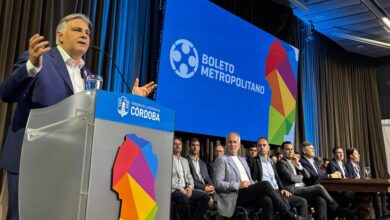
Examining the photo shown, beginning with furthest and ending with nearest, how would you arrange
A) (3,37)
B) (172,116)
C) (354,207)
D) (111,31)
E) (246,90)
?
(246,90) → (354,207) → (111,31) → (3,37) → (172,116)

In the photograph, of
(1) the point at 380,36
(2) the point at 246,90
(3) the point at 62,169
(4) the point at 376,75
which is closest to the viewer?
(3) the point at 62,169

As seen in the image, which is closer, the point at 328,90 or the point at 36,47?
the point at 36,47

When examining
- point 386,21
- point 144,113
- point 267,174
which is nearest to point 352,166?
point 267,174

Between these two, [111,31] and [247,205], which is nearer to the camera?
[247,205]

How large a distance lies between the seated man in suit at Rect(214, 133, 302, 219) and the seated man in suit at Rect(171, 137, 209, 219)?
0.66ft

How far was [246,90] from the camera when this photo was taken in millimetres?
5133

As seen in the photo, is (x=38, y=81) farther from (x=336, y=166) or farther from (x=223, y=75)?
(x=336, y=166)

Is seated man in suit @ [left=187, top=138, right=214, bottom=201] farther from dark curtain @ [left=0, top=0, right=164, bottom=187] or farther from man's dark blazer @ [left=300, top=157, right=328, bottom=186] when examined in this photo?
man's dark blazer @ [left=300, top=157, right=328, bottom=186]

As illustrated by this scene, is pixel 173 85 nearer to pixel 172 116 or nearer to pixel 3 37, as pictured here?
pixel 3 37

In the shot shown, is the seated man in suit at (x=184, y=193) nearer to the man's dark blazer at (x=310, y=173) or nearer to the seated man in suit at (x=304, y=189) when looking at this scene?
the seated man in suit at (x=304, y=189)

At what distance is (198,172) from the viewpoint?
4047 mm

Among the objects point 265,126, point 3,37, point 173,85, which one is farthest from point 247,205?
point 3,37

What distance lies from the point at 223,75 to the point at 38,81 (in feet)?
12.0

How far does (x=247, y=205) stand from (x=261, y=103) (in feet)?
6.71
